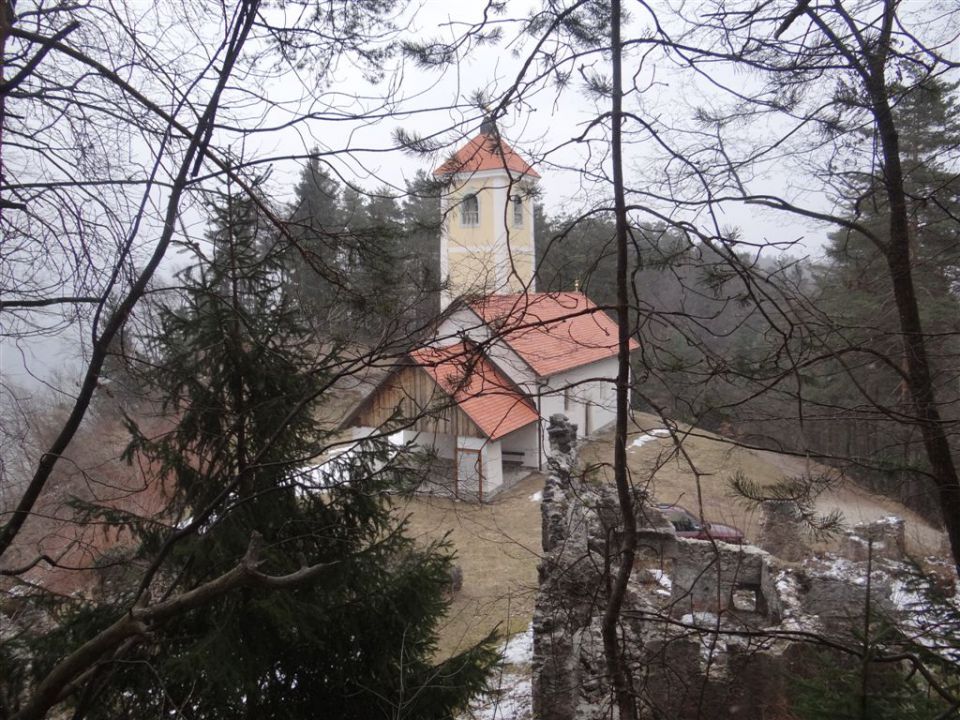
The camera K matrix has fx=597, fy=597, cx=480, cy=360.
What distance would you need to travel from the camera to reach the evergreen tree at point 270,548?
14.6 feet

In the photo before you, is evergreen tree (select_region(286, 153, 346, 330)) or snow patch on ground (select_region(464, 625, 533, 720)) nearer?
evergreen tree (select_region(286, 153, 346, 330))

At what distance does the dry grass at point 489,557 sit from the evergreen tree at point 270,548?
11.9 feet

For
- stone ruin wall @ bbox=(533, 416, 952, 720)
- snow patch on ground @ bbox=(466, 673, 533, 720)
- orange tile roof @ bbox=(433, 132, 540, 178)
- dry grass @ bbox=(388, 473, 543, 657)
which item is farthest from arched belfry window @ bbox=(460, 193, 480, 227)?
dry grass @ bbox=(388, 473, 543, 657)

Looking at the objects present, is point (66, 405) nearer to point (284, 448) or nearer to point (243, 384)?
point (243, 384)

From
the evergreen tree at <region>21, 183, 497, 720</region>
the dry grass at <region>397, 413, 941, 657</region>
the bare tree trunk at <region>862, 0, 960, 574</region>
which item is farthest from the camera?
the dry grass at <region>397, 413, 941, 657</region>

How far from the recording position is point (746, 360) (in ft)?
10.1

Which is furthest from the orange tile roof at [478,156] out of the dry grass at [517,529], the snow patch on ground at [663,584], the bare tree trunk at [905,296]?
the snow patch on ground at [663,584]

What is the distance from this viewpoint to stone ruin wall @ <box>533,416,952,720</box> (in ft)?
14.8

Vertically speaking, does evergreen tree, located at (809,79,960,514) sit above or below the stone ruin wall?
above

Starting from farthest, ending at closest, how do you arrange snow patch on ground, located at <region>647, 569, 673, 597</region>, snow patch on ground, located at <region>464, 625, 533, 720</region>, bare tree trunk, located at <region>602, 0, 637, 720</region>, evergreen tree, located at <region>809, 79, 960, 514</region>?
snow patch on ground, located at <region>647, 569, 673, 597</region>, snow patch on ground, located at <region>464, 625, 533, 720</region>, evergreen tree, located at <region>809, 79, 960, 514</region>, bare tree trunk, located at <region>602, 0, 637, 720</region>

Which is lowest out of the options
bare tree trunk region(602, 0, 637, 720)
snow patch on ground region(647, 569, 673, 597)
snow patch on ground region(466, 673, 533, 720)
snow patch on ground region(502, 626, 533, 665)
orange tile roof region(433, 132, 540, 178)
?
snow patch on ground region(502, 626, 533, 665)

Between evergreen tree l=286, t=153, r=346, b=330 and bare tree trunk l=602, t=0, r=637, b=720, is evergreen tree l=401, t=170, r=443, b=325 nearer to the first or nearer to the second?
evergreen tree l=286, t=153, r=346, b=330

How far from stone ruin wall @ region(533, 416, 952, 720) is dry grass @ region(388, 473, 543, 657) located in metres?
2.10

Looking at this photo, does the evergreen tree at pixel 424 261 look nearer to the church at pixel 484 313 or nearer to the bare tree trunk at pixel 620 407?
the church at pixel 484 313
